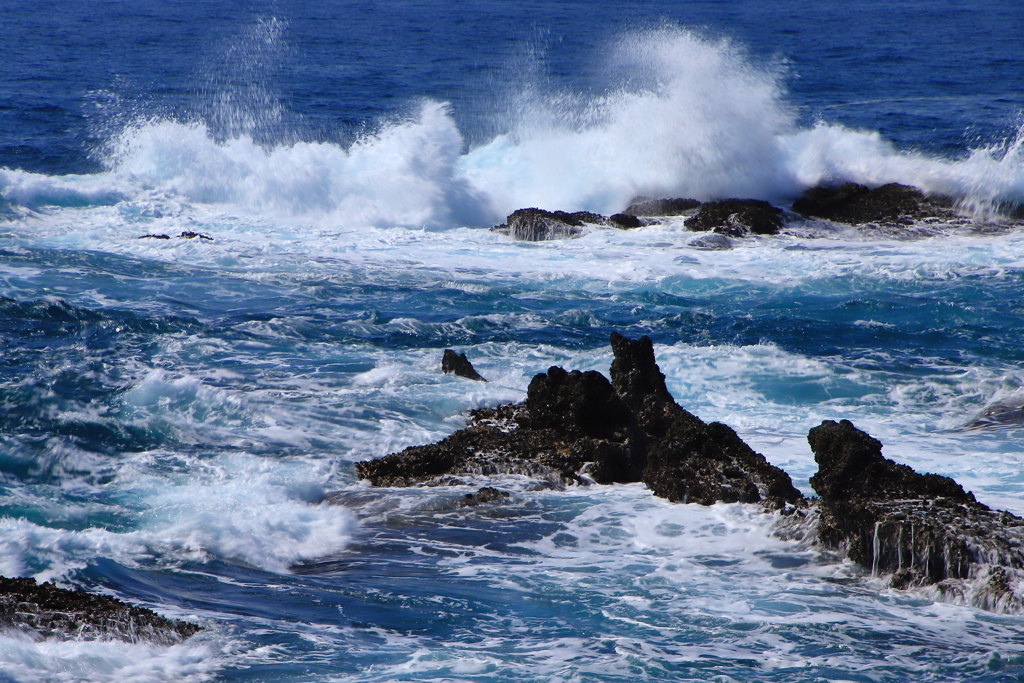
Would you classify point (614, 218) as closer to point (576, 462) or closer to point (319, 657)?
point (576, 462)

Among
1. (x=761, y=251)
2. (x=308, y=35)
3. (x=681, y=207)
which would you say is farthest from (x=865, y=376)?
(x=308, y=35)

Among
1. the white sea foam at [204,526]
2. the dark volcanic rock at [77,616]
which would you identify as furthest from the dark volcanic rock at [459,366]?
the dark volcanic rock at [77,616]

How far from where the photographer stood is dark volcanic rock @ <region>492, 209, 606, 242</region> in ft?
66.9

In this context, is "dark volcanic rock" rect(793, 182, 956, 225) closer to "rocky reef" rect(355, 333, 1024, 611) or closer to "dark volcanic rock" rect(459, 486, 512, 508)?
"rocky reef" rect(355, 333, 1024, 611)

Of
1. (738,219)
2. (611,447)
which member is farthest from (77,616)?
(738,219)

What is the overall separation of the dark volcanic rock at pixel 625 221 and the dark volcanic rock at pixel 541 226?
1.93 feet

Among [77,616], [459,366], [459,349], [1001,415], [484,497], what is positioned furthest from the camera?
[459,349]

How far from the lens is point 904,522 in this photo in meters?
7.80

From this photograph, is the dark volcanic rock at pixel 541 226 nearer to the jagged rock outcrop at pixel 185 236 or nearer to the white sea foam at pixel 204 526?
the jagged rock outcrop at pixel 185 236

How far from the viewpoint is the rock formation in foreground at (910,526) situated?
24.4 ft

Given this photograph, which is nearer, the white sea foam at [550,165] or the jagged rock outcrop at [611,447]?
the jagged rock outcrop at [611,447]

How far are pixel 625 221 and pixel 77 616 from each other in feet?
50.8

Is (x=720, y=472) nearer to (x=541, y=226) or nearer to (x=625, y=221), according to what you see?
(x=541, y=226)

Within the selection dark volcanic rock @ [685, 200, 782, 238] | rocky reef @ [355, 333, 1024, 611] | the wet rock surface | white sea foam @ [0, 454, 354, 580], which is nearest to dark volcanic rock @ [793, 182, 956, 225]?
dark volcanic rock @ [685, 200, 782, 238]
